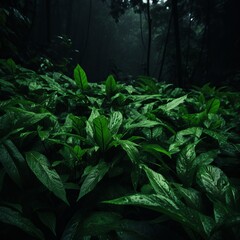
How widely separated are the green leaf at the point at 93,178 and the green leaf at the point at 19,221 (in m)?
0.24

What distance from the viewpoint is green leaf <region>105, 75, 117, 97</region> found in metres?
2.45

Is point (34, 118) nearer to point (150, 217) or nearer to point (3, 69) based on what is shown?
point (150, 217)

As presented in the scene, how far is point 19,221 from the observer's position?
0.96m

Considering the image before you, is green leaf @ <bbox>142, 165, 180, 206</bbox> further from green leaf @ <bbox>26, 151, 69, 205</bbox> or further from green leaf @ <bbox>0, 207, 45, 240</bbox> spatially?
green leaf @ <bbox>0, 207, 45, 240</bbox>

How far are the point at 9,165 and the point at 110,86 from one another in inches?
59.6

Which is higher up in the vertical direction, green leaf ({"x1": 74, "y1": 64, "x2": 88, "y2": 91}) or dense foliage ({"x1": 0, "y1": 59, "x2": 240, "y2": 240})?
green leaf ({"x1": 74, "y1": 64, "x2": 88, "y2": 91})

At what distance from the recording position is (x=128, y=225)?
2.95 feet

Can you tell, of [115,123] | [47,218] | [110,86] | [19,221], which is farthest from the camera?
[110,86]

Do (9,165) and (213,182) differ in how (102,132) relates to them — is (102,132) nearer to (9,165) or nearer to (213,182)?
(9,165)

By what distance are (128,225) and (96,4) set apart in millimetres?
35765

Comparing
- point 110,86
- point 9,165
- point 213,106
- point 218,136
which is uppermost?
point 110,86

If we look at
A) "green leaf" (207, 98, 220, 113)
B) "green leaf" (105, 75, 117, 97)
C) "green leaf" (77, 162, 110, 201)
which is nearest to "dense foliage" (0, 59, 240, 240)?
"green leaf" (77, 162, 110, 201)

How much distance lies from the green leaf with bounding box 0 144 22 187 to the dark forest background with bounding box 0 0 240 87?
5.63ft

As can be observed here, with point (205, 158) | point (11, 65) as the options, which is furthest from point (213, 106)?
point (11, 65)
